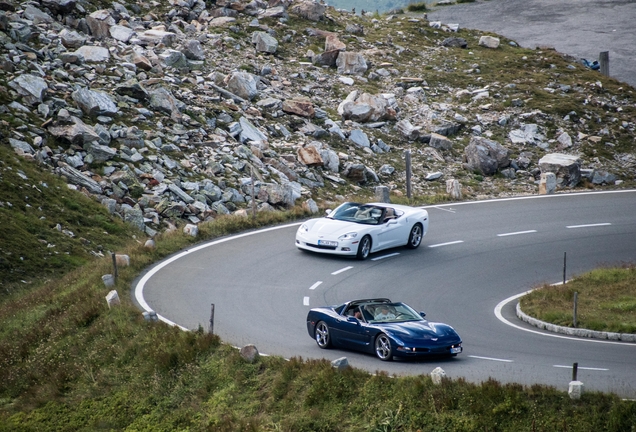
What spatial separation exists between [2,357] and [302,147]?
19.6 m

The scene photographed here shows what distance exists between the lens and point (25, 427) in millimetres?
15375

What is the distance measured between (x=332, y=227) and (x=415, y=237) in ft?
9.42

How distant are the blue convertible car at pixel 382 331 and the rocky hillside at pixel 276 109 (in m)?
11.1

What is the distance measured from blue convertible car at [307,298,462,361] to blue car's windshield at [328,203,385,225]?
7.26 m

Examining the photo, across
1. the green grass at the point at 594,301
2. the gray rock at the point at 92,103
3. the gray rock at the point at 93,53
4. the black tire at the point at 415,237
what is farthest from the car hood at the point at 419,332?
the gray rock at the point at 93,53

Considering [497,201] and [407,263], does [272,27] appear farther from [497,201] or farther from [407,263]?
[407,263]

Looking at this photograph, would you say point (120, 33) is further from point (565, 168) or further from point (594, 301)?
point (594, 301)

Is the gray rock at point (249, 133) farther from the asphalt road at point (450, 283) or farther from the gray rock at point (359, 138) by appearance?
the asphalt road at point (450, 283)

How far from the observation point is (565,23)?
189 ft

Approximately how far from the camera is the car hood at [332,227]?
22062mm

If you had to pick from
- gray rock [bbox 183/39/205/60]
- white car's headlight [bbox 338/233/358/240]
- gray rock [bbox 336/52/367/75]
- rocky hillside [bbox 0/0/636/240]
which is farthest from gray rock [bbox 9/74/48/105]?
gray rock [bbox 336/52/367/75]

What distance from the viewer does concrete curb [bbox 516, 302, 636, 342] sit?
15.9 metres

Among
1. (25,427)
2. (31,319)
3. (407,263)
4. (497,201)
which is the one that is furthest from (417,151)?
(25,427)

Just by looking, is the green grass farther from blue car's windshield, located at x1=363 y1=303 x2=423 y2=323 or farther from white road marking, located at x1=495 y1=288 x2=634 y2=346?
blue car's windshield, located at x1=363 y1=303 x2=423 y2=323
